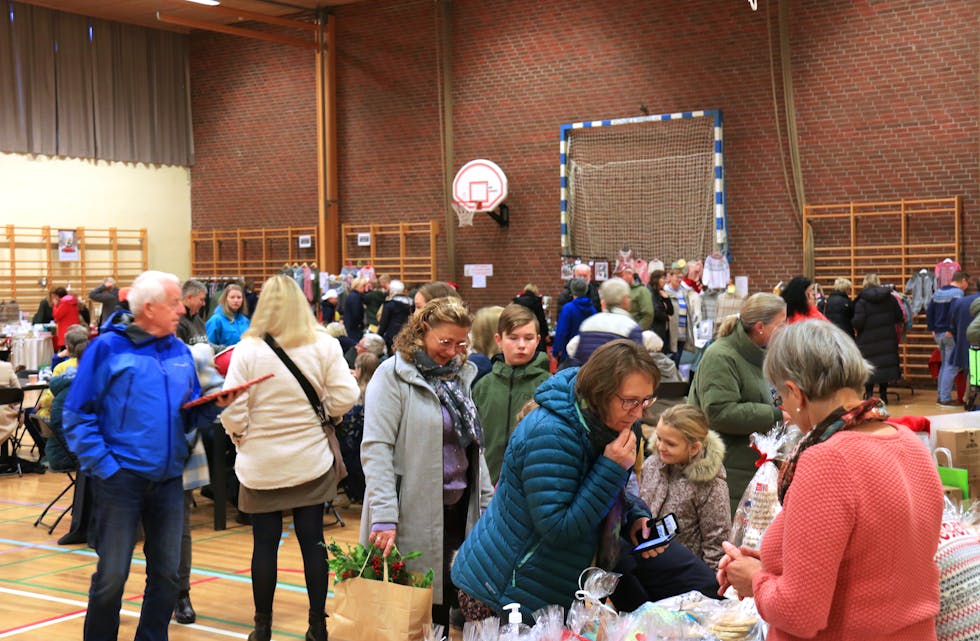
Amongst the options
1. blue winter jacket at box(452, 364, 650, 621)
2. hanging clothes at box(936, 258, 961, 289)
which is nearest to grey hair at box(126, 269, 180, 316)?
blue winter jacket at box(452, 364, 650, 621)

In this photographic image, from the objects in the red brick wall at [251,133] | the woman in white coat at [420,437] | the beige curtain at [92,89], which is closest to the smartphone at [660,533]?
the woman in white coat at [420,437]

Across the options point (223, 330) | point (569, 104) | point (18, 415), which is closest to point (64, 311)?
point (18, 415)

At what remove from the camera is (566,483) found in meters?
2.42

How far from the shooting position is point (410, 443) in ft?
11.5

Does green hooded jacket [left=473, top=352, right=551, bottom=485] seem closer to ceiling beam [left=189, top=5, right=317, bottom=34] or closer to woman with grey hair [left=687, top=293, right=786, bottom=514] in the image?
woman with grey hair [left=687, top=293, right=786, bottom=514]

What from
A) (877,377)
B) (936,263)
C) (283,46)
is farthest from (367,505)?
(283,46)

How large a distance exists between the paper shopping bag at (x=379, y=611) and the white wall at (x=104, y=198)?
1613 cm

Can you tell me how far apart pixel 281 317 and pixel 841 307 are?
924 centimetres

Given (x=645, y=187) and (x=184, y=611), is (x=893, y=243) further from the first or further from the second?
(x=184, y=611)

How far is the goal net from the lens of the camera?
1434cm

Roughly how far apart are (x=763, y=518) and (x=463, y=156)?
540 inches

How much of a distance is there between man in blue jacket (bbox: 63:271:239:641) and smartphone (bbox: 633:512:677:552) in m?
1.69

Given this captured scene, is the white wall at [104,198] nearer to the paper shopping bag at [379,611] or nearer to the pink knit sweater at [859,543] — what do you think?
the paper shopping bag at [379,611]

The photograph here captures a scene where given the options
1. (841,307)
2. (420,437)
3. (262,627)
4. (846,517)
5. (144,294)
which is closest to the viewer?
(846,517)
